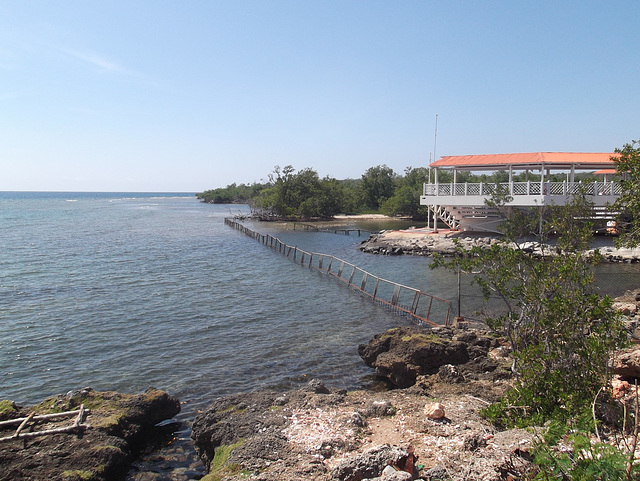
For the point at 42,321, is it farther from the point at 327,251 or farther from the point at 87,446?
the point at 327,251

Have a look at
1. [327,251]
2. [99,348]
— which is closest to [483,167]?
[327,251]

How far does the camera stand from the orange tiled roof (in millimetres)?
33656

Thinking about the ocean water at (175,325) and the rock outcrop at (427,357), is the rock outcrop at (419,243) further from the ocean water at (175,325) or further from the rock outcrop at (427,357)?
the rock outcrop at (427,357)

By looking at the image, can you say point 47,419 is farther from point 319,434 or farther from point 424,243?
point 424,243

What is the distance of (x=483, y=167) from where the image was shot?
120ft

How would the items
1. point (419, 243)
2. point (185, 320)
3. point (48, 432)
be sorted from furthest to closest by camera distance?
point (419, 243) < point (185, 320) < point (48, 432)

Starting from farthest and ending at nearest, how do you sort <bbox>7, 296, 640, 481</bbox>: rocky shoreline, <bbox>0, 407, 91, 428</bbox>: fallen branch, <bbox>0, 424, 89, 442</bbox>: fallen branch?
<bbox>0, 407, 91, 428</bbox>: fallen branch, <bbox>0, 424, 89, 442</bbox>: fallen branch, <bbox>7, 296, 640, 481</bbox>: rocky shoreline

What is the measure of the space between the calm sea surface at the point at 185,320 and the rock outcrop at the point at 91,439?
4.41 feet

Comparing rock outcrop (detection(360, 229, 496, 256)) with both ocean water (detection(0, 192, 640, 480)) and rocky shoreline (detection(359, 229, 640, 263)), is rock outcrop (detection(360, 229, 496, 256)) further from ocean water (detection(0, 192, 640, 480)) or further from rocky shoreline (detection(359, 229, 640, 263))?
ocean water (detection(0, 192, 640, 480))

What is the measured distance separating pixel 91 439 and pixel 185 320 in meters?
10.5

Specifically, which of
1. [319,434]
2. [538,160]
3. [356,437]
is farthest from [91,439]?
[538,160]

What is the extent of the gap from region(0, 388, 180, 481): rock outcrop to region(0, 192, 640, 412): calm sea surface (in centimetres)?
134

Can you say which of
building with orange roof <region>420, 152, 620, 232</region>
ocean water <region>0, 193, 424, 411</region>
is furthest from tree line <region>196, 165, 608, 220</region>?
ocean water <region>0, 193, 424, 411</region>

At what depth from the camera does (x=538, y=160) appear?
3394cm
